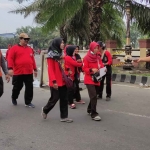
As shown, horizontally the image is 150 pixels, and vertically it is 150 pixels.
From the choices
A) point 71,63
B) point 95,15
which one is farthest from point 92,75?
point 95,15

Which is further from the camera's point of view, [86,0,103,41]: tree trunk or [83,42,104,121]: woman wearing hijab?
[86,0,103,41]: tree trunk

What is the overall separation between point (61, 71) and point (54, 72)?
0.14 metres

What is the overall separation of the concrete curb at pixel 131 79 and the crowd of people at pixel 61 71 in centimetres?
304

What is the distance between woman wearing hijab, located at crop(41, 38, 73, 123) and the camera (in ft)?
17.3

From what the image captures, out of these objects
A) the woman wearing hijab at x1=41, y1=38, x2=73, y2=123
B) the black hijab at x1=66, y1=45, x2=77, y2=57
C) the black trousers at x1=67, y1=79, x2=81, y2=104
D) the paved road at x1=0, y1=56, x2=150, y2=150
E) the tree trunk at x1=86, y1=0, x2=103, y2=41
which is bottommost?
the paved road at x1=0, y1=56, x2=150, y2=150

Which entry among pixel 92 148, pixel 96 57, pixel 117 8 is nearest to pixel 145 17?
pixel 117 8

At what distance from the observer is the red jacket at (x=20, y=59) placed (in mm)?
6363

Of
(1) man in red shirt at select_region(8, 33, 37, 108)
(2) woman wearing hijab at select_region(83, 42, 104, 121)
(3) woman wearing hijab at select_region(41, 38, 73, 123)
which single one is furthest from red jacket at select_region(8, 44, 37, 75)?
(2) woman wearing hijab at select_region(83, 42, 104, 121)

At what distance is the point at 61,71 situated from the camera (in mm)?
5406

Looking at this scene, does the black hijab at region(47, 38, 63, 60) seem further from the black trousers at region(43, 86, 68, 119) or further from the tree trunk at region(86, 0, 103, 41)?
the tree trunk at region(86, 0, 103, 41)

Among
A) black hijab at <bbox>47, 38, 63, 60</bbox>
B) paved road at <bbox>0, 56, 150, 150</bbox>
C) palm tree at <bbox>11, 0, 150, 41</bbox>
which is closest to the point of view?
paved road at <bbox>0, 56, 150, 150</bbox>

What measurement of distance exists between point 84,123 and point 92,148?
1279 millimetres

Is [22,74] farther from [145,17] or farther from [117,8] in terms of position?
[117,8]

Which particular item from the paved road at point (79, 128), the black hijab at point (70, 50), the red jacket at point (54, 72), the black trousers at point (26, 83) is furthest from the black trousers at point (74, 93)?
the red jacket at point (54, 72)
